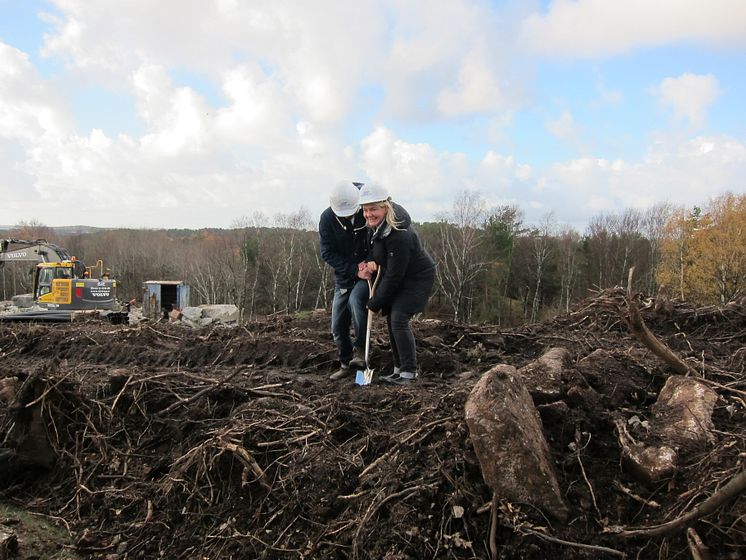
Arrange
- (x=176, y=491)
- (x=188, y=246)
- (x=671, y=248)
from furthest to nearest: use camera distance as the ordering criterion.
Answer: (x=188, y=246) < (x=671, y=248) < (x=176, y=491)

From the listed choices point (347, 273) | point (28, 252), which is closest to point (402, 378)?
point (347, 273)

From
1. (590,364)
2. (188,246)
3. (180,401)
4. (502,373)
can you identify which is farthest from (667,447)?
(188,246)

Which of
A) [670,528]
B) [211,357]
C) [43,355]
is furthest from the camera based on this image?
[43,355]

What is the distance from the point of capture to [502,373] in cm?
269

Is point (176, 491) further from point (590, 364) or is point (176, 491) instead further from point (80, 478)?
point (590, 364)

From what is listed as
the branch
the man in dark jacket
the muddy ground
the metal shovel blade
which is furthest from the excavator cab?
the branch

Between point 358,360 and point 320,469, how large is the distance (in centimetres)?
188

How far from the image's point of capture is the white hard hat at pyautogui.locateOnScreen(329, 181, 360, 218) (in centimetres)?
453

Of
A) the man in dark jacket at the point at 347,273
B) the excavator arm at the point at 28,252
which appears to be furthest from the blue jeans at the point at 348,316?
the excavator arm at the point at 28,252

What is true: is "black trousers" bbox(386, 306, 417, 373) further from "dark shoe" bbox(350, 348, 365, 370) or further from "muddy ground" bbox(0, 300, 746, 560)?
"dark shoe" bbox(350, 348, 365, 370)

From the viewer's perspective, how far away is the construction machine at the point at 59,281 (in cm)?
1415

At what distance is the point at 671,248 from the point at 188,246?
140ft

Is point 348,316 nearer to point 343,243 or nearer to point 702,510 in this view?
point 343,243

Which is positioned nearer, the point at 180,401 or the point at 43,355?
the point at 180,401
